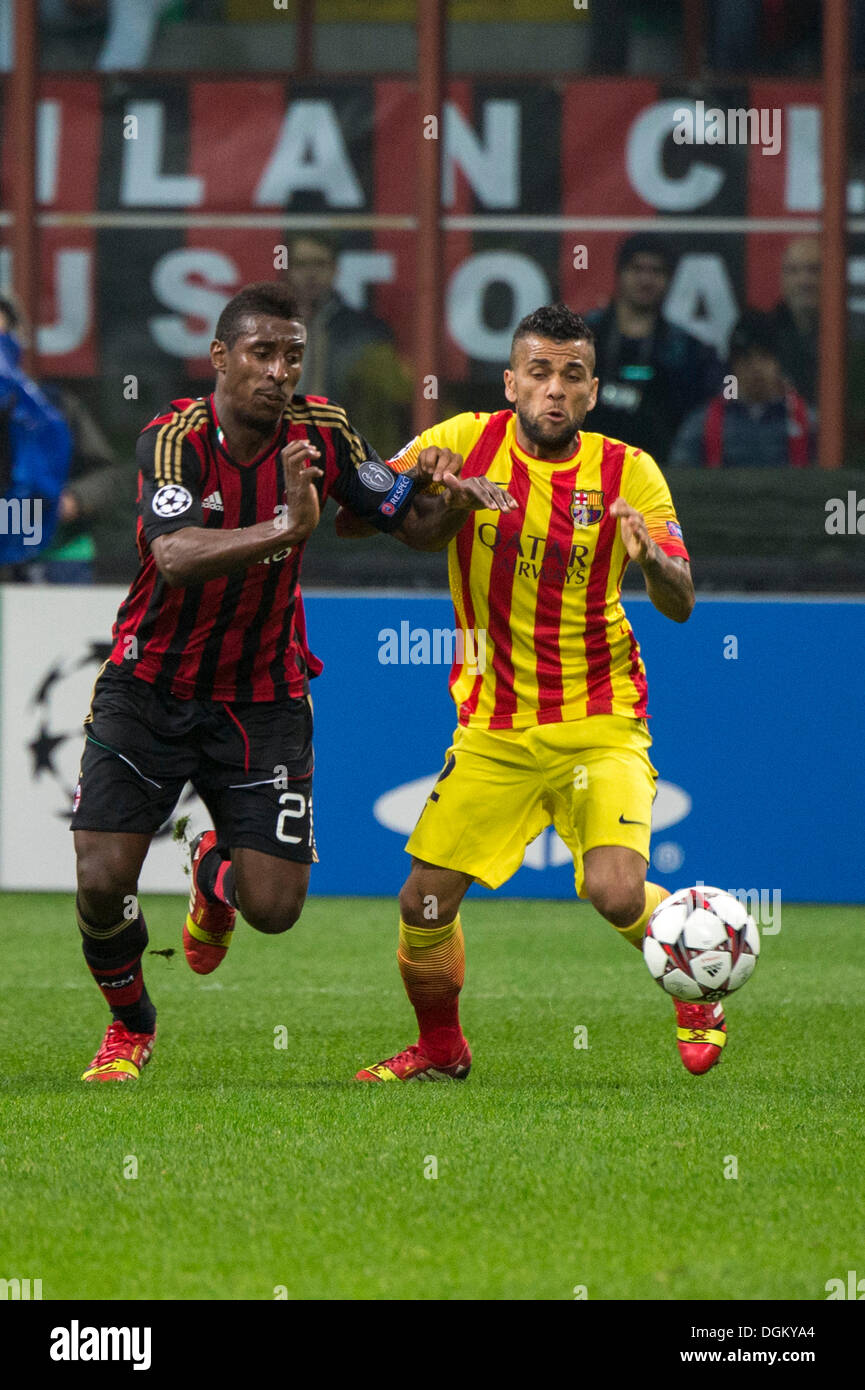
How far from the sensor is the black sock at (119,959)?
18.4ft

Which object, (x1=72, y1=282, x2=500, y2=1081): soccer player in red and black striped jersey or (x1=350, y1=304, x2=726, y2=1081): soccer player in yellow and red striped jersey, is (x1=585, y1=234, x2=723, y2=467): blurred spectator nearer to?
(x1=350, y1=304, x2=726, y2=1081): soccer player in yellow and red striped jersey

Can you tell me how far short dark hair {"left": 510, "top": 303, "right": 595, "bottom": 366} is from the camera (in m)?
5.50

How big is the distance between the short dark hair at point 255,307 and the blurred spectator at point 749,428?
18.6ft

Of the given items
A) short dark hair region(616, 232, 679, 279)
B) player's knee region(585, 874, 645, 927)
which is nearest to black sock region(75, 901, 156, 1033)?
player's knee region(585, 874, 645, 927)

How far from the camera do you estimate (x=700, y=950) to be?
524 centimetres

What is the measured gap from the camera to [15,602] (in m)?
9.51

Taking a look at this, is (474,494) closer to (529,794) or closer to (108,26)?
(529,794)

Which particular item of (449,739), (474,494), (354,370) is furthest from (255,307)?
(354,370)

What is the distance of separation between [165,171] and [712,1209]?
34.9 feet

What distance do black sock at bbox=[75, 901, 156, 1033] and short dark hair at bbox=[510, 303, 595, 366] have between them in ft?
6.23

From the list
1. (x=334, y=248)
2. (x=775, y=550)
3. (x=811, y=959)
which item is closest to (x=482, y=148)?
(x=334, y=248)

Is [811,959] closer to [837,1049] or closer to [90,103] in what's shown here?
[837,1049]

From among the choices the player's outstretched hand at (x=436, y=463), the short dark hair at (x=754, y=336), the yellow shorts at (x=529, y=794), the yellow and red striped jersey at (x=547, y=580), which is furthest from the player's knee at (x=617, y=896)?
the short dark hair at (x=754, y=336)

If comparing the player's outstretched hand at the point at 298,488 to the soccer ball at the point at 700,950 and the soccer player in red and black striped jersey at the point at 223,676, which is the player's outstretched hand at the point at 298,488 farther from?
the soccer ball at the point at 700,950
